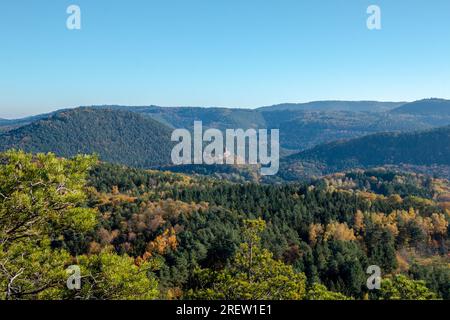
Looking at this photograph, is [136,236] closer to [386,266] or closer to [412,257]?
[386,266]

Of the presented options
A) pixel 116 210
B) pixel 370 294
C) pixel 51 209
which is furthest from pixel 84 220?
pixel 116 210
